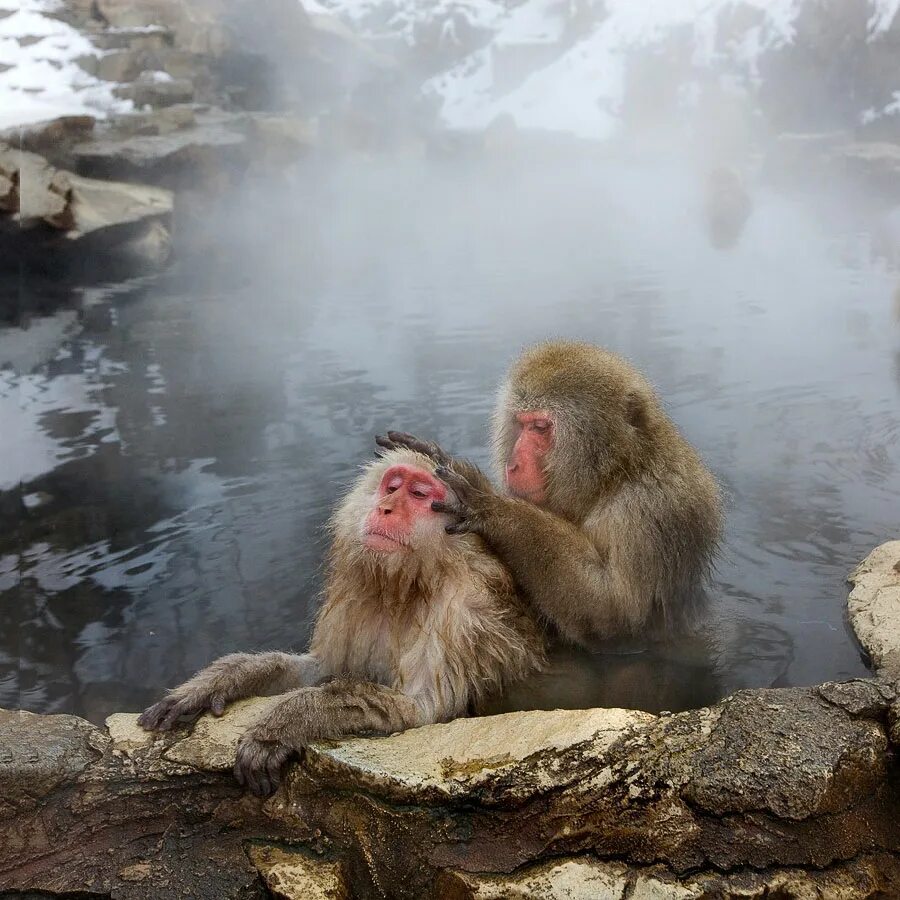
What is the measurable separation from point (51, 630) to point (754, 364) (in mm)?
5005

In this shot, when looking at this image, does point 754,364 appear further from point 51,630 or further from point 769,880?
point 769,880

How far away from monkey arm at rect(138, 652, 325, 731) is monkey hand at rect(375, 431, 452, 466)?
0.64m

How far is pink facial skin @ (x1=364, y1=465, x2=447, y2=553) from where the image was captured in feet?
8.86

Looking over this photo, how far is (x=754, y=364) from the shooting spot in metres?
7.16

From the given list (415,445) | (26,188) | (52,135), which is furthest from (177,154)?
(415,445)

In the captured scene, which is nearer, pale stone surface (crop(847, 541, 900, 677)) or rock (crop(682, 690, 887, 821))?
rock (crop(682, 690, 887, 821))

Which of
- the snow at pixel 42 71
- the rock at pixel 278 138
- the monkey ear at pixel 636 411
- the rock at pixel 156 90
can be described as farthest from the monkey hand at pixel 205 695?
the rock at pixel 278 138

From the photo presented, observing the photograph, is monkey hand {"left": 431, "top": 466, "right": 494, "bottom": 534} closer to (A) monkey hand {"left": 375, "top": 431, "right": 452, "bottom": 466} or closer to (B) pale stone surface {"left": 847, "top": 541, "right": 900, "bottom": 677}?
(A) monkey hand {"left": 375, "top": 431, "right": 452, "bottom": 466}

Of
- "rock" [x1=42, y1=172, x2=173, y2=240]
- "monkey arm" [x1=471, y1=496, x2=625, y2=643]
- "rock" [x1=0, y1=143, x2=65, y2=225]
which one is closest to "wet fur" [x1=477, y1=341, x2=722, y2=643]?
"monkey arm" [x1=471, y1=496, x2=625, y2=643]

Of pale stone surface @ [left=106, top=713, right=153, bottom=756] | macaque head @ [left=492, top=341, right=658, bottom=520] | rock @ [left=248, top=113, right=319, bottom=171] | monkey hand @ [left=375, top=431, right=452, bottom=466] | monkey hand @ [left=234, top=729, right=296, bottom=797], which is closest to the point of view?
monkey hand @ [left=234, top=729, right=296, bottom=797]

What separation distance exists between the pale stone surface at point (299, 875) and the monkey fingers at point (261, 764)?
138mm

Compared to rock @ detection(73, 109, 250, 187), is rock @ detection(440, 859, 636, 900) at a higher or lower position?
lower

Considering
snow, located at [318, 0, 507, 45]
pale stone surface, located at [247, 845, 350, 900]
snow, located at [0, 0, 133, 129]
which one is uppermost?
snow, located at [318, 0, 507, 45]

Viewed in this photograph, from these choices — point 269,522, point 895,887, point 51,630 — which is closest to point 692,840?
point 895,887
